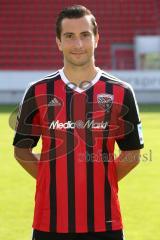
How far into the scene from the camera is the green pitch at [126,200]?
5328 millimetres

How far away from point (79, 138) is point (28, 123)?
269mm

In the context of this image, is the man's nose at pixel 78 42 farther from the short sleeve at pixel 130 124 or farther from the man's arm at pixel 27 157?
the man's arm at pixel 27 157

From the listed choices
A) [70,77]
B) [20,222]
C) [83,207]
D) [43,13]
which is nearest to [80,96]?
[70,77]

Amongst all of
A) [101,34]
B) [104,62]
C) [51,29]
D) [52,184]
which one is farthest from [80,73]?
[51,29]

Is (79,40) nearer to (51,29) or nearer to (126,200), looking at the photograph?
(126,200)

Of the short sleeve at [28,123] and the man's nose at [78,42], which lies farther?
the short sleeve at [28,123]

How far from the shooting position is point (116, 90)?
276 centimetres

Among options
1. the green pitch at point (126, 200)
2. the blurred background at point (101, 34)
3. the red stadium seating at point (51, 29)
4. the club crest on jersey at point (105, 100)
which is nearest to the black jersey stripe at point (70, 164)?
the club crest on jersey at point (105, 100)

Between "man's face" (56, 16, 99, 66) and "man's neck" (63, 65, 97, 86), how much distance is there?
38mm

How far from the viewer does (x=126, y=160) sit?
293cm

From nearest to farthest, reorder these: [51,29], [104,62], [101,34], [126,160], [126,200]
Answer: [126,160], [126,200], [104,62], [101,34], [51,29]

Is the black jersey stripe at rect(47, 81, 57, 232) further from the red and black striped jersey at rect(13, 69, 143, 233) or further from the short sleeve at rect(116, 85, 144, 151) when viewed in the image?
the short sleeve at rect(116, 85, 144, 151)

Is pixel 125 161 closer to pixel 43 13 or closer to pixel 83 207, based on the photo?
pixel 83 207

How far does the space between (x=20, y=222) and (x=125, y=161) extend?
287cm
